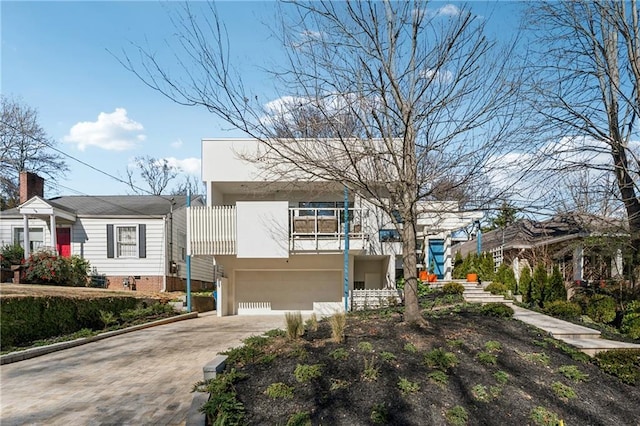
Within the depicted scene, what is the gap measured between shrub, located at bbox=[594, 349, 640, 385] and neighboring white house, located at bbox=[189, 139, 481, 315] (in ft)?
19.5

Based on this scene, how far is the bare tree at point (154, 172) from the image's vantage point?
115 ft

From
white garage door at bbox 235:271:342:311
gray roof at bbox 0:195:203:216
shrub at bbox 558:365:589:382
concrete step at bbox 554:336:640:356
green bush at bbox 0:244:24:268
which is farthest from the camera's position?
gray roof at bbox 0:195:203:216

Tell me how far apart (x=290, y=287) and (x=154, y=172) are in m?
24.2

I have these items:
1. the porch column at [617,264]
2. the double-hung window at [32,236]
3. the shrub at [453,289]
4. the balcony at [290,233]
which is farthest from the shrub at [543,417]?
the double-hung window at [32,236]

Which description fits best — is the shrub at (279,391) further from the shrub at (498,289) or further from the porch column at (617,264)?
the porch column at (617,264)

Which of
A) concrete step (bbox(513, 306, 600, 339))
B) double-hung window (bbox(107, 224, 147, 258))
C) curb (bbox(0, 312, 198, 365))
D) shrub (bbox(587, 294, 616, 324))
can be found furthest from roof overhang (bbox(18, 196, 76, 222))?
shrub (bbox(587, 294, 616, 324))

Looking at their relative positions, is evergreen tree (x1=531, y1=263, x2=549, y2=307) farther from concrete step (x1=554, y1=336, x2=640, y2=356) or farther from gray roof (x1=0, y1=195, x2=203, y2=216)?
gray roof (x1=0, y1=195, x2=203, y2=216)

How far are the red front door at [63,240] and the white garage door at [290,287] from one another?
8164 mm

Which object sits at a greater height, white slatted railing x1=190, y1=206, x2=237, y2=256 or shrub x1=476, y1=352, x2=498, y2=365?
white slatted railing x1=190, y1=206, x2=237, y2=256

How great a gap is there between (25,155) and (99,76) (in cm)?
2151

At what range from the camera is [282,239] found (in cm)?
1352

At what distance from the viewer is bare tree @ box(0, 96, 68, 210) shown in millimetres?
24812

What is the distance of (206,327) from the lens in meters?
11.6

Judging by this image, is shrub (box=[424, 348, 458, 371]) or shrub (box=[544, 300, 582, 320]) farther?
shrub (box=[544, 300, 582, 320])
